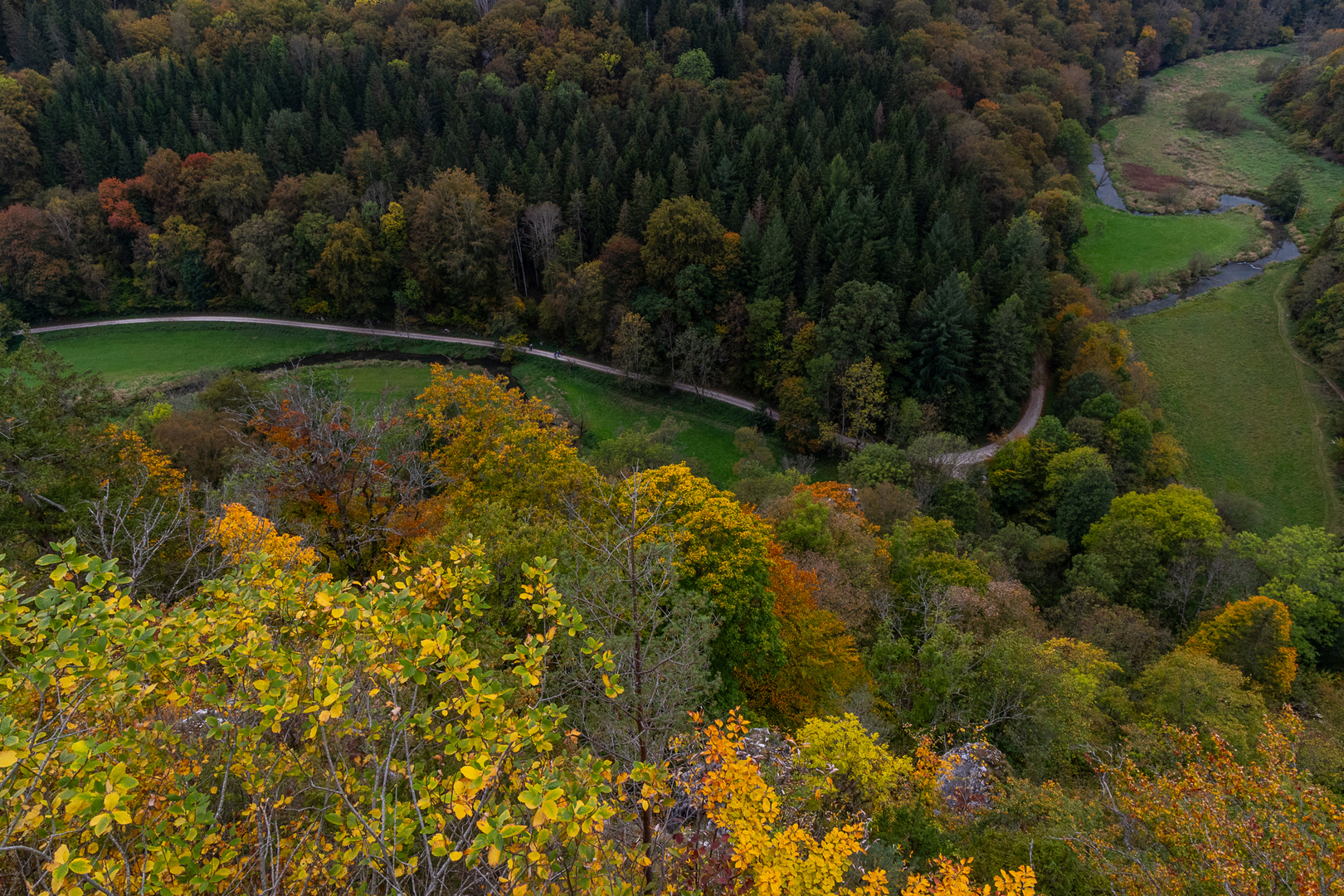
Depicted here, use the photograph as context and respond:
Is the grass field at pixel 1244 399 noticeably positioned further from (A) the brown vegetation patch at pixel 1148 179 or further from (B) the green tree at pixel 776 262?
(B) the green tree at pixel 776 262

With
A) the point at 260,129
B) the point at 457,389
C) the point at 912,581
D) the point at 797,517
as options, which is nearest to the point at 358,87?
the point at 260,129

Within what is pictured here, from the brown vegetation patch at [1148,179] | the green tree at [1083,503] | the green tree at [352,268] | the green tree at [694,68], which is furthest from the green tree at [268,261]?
the brown vegetation patch at [1148,179]

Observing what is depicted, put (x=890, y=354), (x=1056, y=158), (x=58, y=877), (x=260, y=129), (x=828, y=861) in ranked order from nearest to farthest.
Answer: (x=58, y=877), (x=828, y=861), (x=890, y=354), (x=260, y=129), (x=1056, y=158)

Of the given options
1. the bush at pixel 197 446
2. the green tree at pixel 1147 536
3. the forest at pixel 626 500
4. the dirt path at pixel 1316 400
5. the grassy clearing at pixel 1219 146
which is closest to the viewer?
the forest at pixel 626 500

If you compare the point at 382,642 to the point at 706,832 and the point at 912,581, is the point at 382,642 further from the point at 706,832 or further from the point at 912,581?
the point at 912,581

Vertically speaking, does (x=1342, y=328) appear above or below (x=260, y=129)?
below

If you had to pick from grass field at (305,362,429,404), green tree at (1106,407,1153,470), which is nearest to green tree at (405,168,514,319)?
grass field at (305,362,429,404)

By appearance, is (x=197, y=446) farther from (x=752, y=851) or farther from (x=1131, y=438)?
(x=1131, y=438)
